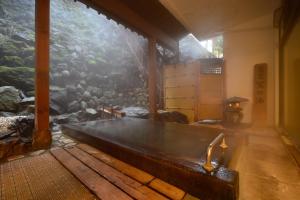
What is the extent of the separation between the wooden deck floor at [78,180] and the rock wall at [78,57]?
5.99 meters

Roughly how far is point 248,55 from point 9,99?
30.7ft

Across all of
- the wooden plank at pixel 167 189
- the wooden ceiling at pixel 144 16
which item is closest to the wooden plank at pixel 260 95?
the wooden ceiling at pixel 144 16

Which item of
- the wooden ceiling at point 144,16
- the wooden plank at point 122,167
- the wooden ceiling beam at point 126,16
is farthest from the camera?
the wooden ceiling at point 144,16

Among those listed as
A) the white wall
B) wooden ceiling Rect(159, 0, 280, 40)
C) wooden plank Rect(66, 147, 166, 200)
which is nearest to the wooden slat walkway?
wooden plank Rect(66, 147, 166, 200)

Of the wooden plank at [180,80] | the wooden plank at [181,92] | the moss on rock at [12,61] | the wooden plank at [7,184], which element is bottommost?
the wooden plank at [7,184]

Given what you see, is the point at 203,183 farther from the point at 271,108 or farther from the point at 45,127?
the point at 271,108

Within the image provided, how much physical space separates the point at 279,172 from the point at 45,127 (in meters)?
3.87

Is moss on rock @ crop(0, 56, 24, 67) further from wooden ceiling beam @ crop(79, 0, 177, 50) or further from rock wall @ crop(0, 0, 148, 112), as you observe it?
wooden ceiling beam @ crop(79, 0, 177, 50)

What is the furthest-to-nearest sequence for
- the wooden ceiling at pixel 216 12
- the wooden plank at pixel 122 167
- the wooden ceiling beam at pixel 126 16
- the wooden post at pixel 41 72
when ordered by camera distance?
the wooden ceiling at pixel 216 12 < the wooden ceiling beam at pixel 126 16 < the wooden post at pixel 41 72 < the wooden plank at pixel 122 167

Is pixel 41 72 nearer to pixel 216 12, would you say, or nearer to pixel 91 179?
pixel 91 179

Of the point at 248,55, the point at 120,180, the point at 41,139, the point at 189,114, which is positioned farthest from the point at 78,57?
the point at 120,180

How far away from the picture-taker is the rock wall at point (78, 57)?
8352 millimetres

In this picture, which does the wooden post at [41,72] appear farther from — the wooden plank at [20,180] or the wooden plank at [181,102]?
the wooden plank at [181,102]

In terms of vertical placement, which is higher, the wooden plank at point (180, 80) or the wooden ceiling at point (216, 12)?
the wooden ceiling at point (216, 12)
